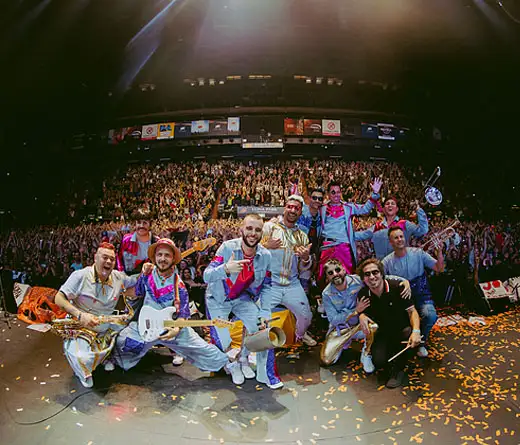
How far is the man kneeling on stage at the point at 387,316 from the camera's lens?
3369 mm

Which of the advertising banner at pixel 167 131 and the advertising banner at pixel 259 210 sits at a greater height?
the advertising banner at pixel 167 131

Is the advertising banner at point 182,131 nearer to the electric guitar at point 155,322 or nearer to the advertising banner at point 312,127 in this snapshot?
the advertising banner at point 312,127

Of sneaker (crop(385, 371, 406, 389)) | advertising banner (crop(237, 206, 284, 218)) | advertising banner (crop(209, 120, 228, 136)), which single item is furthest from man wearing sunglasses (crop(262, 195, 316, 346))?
advertising banner (crop(209, 120, 228, 136))

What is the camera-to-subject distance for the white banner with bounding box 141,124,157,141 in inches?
637

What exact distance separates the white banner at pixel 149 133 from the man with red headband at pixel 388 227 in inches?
540

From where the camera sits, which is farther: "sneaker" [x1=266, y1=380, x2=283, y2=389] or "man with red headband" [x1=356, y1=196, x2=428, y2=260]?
"man with red headband" [x1=356, y1=196, x2=428, y2=260]

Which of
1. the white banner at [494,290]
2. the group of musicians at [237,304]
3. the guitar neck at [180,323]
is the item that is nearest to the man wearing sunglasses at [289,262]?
the group of musicians at [237,304]

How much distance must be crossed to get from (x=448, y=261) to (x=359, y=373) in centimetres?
333

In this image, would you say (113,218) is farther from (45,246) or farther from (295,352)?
(295,352)

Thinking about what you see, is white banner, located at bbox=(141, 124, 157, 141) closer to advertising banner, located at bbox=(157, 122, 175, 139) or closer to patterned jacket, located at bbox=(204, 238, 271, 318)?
advertising banner, located at bbox=(157, 122, 175, 139)

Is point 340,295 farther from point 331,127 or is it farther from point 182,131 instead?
point 182,131

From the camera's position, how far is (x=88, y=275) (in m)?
3.39

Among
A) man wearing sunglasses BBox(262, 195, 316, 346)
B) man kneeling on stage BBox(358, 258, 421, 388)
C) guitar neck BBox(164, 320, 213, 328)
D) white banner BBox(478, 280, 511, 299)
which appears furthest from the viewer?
white banner BBox(478, 280, 511, 299)

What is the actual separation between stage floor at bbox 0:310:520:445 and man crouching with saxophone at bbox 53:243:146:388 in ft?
1.03
